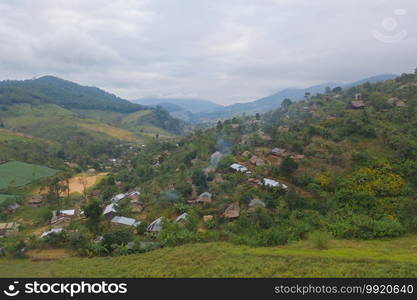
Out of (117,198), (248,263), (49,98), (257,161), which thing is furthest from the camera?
(49,98)

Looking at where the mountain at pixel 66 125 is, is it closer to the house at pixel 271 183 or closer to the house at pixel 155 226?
the house at pixel 155 226

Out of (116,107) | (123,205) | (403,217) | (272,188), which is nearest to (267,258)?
(272,188)

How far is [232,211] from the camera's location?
75.7 ft

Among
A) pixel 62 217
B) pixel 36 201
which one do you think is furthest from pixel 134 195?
pixel 36 201

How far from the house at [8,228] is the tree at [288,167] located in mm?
24807

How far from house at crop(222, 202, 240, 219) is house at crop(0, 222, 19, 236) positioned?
1901 centimetres

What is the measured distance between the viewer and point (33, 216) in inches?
1187

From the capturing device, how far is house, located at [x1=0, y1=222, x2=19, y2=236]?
25750 millimetres

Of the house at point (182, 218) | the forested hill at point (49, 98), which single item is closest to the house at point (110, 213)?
the house at point (182, 218)

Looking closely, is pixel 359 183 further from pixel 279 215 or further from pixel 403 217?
pixel 279 215

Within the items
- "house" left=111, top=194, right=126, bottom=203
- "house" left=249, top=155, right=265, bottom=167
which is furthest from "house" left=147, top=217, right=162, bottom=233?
"house" left=249, top=155, right=265, bottom=167

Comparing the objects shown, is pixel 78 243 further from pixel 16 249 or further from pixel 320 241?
pixel 320 241

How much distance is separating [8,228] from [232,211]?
20.4m

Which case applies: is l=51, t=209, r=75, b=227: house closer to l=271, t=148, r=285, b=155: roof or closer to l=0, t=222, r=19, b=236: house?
l=0, t=222, r=19, b=236: house
